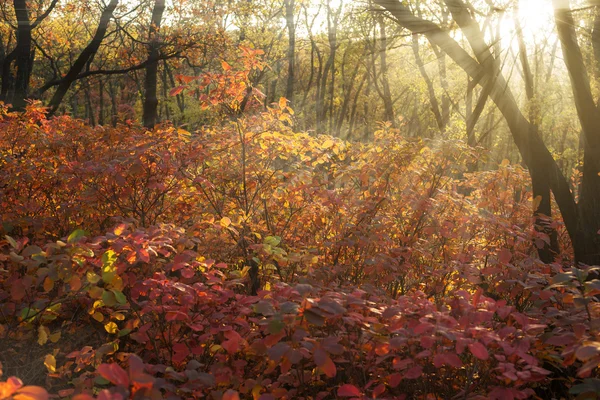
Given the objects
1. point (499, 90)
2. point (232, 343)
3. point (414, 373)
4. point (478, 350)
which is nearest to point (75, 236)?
point (232, 343)

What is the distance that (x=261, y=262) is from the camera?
12.2 feet

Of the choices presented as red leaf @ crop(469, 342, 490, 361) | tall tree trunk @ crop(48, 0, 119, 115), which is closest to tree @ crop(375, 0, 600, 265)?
red leaf @ crop(469, 342, 490, 361)

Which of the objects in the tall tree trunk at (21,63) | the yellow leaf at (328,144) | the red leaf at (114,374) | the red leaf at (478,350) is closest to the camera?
the red leaf at (114,374)

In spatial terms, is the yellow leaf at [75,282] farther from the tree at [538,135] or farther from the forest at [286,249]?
the tree at [538,135]

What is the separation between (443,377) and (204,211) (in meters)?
2.71

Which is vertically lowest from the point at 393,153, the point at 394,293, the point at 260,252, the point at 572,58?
the point at 394,293

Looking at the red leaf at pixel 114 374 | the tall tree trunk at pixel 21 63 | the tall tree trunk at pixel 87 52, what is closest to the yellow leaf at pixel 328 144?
the red leaf at pixel 114 374

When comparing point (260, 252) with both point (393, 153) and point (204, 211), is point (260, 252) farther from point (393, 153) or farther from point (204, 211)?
point (393, 153)

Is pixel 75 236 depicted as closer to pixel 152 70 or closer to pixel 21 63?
pixel 21 63

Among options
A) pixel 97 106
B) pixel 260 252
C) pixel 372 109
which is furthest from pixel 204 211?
pixel 97 106

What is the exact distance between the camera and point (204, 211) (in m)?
4.90

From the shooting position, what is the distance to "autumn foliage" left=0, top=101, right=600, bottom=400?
8.63 ft

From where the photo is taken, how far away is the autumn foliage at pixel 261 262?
8.63 ft

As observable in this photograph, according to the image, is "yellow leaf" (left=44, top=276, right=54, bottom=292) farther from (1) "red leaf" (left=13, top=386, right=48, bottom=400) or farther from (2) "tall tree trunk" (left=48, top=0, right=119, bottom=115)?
(2) "tall tree trunk" (left=48, top=0, right=119, bottom=115)
